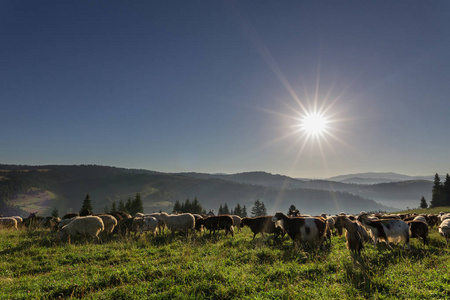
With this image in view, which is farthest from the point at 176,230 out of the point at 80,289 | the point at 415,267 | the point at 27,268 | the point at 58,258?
the point at 415,267

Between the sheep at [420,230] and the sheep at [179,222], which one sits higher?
the sheep at [420,230]

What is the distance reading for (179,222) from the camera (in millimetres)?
16734

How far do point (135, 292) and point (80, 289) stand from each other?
1897 mm

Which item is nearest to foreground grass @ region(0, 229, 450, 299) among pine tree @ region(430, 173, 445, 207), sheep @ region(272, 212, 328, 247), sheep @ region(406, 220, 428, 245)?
sheep @ region(272, 212, 328, 247)

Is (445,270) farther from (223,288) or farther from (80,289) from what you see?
(80,289)

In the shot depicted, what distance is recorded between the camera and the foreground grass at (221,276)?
5.75 m

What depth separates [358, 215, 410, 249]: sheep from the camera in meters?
10.4

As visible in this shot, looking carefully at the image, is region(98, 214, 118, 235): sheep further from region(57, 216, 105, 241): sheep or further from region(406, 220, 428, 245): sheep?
region(406, 220, 428, 245): sheep

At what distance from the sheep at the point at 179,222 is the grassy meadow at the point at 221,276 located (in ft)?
21.5

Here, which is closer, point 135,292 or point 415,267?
point 135,292

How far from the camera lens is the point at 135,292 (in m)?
6.01

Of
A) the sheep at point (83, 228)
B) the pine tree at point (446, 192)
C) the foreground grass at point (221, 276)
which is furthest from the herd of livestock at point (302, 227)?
the pine tree at point (446, 192)

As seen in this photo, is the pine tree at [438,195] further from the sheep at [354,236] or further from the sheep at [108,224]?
the sheep at [108,224]

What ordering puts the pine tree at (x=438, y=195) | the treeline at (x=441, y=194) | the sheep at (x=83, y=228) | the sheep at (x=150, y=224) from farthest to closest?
the pine tree at (x=438, y=195)
the treeline at (x=441, y=194)
the sheep at (x=150, y=224)
the sheep at (x=83, y=228)
